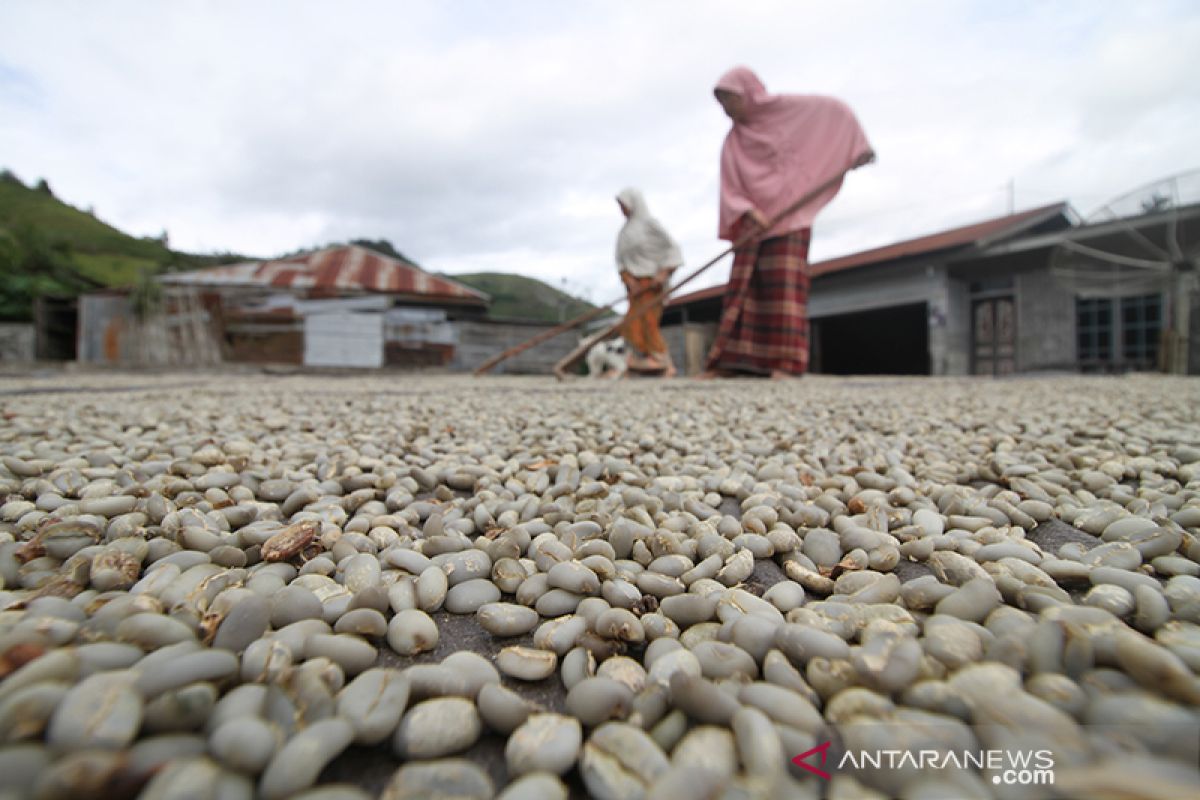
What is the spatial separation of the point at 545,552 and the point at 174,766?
44cm

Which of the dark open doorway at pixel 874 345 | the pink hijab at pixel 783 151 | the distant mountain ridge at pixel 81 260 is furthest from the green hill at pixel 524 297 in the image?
the pink hijab at pixel 783 151

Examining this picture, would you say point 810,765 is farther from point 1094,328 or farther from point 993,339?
point 1094,328

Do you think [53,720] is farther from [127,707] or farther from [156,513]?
[156,513]

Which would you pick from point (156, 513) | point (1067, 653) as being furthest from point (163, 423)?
point (1067, 653)

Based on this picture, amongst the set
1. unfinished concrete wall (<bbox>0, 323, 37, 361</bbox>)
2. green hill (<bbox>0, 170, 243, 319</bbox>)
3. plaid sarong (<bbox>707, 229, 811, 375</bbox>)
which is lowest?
plaid sarong (<bbox>707, 229, 811, 375</bbox>)

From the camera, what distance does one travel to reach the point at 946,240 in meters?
7.52

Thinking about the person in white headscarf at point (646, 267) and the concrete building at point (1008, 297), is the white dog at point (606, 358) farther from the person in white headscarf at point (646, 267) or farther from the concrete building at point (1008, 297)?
the person in white headscarf at point (646, 267)

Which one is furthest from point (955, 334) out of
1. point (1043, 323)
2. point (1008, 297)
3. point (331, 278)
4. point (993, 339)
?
point (331, 278)

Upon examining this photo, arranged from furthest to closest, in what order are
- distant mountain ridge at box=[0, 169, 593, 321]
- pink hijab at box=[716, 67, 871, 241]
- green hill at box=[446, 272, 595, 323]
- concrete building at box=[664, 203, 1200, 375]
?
1. green hill at box=[446, 272, 595, 323]
2. distant mountain ridge at box=[0, 169, 593, 321]
3. concrete building at box=[664, 203, 1200, 375]
4. pink hijab at box=[716, 67, 871, 241]

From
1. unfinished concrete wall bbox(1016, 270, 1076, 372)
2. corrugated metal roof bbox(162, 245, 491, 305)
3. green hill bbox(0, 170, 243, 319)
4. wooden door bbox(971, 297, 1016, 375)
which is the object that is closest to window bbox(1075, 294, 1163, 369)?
unfinished concrete wall bbox(1016, 270, 1076, 372)

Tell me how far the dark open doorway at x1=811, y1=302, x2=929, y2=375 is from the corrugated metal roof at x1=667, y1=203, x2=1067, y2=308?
63.6 inches

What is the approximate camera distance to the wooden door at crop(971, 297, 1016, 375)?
8.02 meters

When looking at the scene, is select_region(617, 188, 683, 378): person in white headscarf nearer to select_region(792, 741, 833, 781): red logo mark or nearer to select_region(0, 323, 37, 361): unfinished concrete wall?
select_region(792, 741, 833, 781): red logo mark

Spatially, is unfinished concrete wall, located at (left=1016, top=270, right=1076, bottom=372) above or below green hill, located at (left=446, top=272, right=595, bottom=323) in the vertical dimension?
below
